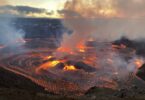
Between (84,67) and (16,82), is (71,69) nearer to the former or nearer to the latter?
(84,67)

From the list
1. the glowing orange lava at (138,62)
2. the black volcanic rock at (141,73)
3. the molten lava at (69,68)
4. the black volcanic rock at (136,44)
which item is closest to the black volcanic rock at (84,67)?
the molten lava at (69,68)

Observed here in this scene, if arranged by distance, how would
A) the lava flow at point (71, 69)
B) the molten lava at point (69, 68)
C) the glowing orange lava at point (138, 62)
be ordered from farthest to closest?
the glowing orange lava at point (138, 62)
the molten lava at point (69, 68)
the lava flow at point (71, 69)

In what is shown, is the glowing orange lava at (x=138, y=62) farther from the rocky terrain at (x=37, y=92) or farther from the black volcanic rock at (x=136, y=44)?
the rocky terrain at (x=37, y=92)

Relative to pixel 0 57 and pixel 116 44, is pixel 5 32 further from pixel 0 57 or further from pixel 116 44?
pixel 0 57

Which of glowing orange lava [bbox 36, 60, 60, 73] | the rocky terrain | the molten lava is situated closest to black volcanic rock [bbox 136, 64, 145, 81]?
the molten lava

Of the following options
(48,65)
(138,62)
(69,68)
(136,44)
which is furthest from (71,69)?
(136,44)

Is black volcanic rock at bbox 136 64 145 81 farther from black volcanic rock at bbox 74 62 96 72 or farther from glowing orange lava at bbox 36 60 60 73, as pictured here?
glowing orange lava at bbox 36 60 60 73

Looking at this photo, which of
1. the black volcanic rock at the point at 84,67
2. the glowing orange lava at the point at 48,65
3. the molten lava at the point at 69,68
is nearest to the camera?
the black volcanic rock at the point at 84,67

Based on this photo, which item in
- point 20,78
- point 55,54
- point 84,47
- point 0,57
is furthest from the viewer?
point 84,47

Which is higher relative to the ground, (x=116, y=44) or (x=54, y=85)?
(x=54, y=85)

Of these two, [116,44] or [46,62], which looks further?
[116,44]

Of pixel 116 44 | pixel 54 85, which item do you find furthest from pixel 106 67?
pixel 116 44
